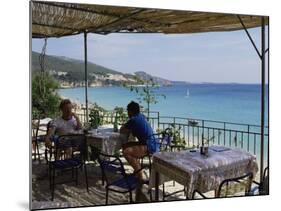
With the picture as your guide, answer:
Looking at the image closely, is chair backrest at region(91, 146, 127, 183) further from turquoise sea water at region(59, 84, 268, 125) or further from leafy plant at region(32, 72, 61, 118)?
leafy plant at region(32, 72, 61, 118)

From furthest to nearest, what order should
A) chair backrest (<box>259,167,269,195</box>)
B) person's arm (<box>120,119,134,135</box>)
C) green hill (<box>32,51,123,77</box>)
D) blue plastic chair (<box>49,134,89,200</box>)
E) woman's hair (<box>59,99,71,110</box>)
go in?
chair backrest (<box>259,167,269,195</box>), person's arm (<box>120,119,134,135</box>), blue plastic chair (<box>49,134,89,200</box>), woman's hair (<box>59,99,71,110</box>), green hill (<box>32,51,123,77</box>)

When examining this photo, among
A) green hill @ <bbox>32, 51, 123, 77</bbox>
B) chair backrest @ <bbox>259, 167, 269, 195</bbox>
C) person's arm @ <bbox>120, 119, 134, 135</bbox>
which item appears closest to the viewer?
green hill @ <bbox>32, 51, 123, 77</bbox>

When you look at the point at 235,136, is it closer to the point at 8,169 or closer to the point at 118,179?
the point at 118,179

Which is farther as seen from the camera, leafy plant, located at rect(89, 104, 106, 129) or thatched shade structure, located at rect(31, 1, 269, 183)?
leafy plant, located at rect(89, 104, 106, 129)

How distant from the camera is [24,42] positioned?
4340mm

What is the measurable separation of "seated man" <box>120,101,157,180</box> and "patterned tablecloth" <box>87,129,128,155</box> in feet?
0.24

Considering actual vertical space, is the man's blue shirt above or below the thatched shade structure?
below

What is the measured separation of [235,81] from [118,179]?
176 centimetres

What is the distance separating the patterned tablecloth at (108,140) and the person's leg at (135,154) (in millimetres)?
89

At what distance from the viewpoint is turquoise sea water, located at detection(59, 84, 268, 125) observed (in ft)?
15.4

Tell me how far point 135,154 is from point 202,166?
81cm

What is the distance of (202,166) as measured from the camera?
4.46m

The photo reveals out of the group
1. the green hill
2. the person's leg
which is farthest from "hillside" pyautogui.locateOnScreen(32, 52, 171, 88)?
the person's leg
